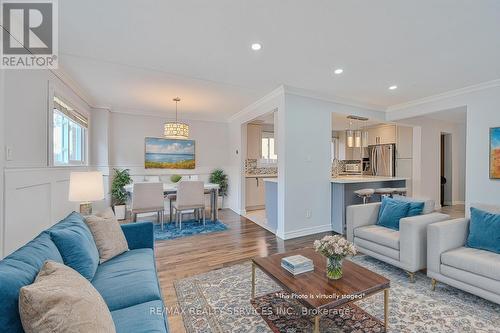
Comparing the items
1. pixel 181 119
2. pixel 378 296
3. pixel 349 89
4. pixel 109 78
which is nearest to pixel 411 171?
pixel 349 89

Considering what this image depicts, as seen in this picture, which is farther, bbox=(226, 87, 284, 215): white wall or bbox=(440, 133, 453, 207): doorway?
bbox=(440, 133, 453, 207): doorway

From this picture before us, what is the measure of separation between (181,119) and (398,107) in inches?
205

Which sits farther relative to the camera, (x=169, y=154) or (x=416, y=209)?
(x=169, y=154)

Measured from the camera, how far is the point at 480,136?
148 inches

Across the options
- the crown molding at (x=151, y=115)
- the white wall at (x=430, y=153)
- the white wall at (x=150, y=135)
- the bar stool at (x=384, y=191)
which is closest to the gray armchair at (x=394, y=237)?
the bar stool at (x=384, y=191)

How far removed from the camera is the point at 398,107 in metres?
5.00

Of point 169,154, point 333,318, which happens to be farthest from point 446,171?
point 169,154

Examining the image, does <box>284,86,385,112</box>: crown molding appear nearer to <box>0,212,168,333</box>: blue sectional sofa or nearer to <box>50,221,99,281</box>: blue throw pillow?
<box>0,212,168,333</box>: blue sectional sofa

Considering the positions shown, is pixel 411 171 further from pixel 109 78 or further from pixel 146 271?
pixel 109 78

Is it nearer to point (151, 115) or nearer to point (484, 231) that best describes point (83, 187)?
point (151, 115)

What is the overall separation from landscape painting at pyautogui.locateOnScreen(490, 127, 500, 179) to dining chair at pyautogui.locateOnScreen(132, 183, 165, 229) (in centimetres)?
556

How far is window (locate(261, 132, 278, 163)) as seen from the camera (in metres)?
7.00

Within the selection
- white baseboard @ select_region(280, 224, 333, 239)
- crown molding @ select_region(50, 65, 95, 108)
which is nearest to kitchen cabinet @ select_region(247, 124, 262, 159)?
white baseboard @ select_region(280, 224, 333, 239)

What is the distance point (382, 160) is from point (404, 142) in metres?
0.73
